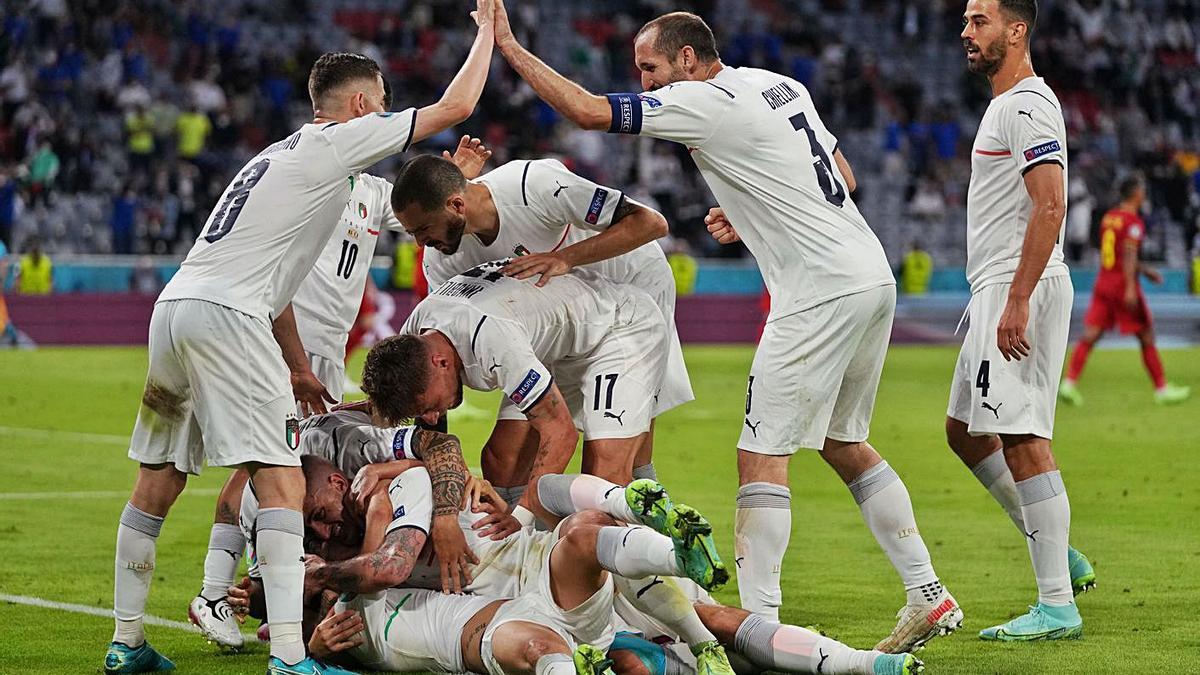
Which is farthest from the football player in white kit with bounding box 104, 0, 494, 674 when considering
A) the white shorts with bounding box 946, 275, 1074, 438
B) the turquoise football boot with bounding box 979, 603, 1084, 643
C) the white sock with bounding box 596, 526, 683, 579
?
the turquoise football boot with bounding box 979, 603, 1084, 643

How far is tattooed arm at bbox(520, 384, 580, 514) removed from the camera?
239 inches

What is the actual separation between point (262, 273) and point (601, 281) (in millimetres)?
1758

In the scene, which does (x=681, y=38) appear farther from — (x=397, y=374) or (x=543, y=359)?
(x=397, y=374)

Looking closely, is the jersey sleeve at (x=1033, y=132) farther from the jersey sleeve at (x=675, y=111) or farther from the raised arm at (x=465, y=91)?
the raised arm at (x=465, y=91)

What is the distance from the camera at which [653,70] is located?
6480mm

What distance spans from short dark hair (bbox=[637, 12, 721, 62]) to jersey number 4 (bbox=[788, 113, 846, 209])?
17.4 inches

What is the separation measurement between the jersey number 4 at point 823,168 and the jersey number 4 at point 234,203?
2091mm

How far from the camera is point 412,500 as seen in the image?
5.87 metres

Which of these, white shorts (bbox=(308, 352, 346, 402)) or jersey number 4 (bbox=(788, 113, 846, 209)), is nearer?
jersey number 4 (bbox=(788, 113, 846, 209))

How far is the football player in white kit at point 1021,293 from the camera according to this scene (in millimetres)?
6492

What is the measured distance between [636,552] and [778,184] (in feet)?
5.79

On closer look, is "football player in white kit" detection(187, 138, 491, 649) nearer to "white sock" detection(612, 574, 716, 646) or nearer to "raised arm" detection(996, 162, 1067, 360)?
"white sock" detection(612, 574, 716, 646)

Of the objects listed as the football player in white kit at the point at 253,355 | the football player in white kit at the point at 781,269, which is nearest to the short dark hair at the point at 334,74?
the football player in white kit at the point at 253,355

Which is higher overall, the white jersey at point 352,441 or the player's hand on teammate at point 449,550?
the white jersey at point 352,441
